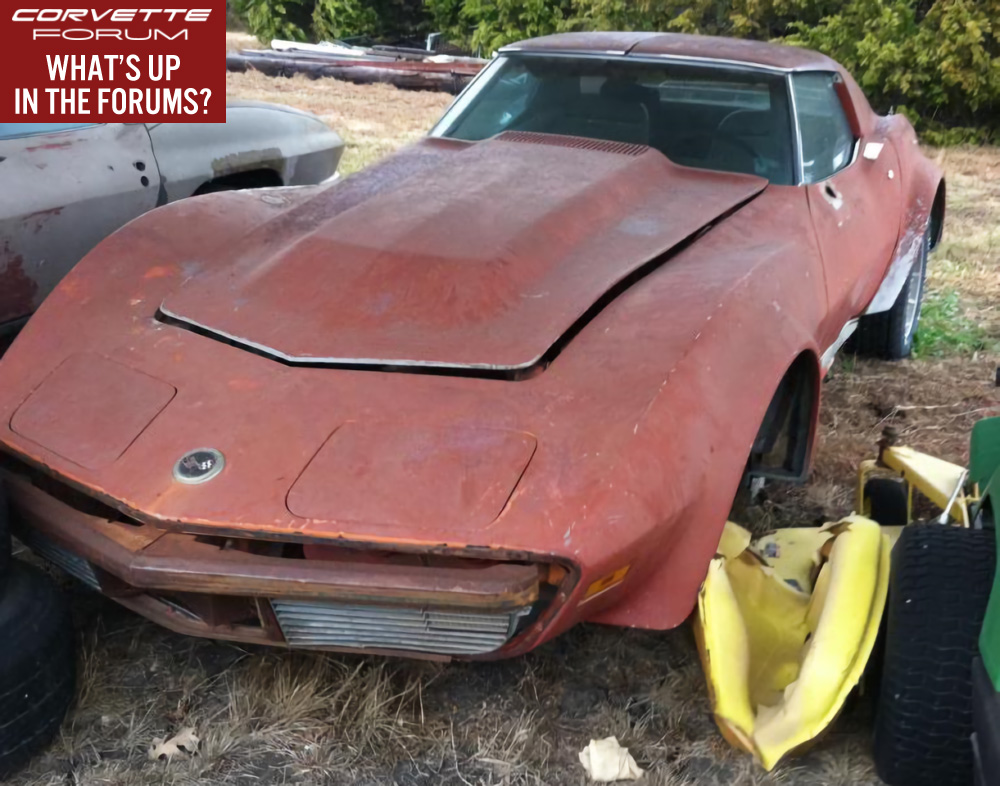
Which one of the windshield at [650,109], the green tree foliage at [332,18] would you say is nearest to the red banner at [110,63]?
the windshield at [650,109]

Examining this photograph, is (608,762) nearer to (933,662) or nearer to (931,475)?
(933,662)

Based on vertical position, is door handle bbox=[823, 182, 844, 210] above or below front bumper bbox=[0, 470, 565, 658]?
above

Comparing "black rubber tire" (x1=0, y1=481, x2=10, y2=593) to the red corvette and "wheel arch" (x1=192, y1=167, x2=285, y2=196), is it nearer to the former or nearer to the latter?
the red corvette

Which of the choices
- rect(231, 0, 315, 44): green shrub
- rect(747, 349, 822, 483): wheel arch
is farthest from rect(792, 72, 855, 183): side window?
rect(231, 0, 315, 44): green shrub

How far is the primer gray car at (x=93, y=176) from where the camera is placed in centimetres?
300

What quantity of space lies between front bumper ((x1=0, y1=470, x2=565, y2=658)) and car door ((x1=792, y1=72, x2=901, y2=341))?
1.40m

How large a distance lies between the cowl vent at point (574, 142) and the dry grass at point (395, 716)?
5.05 ft

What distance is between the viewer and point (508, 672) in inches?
85.7

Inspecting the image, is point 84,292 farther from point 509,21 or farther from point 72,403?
point 509,21

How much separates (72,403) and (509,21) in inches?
506

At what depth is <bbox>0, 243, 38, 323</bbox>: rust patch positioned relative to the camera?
2949 millimetres

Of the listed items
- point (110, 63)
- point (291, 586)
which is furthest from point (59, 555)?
point (110, 63)

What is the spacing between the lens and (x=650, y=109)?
3141mm

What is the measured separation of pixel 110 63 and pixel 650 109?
2158 mm
